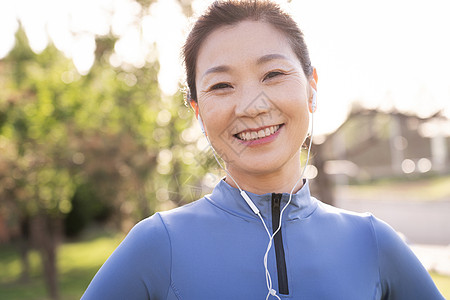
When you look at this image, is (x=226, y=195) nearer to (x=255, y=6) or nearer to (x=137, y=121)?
(x=255, y=6)

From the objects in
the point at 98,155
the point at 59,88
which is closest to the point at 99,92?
the point at 59,88

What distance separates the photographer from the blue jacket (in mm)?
1354

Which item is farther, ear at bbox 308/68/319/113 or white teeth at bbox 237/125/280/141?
ear at bbox 308/68/319/113

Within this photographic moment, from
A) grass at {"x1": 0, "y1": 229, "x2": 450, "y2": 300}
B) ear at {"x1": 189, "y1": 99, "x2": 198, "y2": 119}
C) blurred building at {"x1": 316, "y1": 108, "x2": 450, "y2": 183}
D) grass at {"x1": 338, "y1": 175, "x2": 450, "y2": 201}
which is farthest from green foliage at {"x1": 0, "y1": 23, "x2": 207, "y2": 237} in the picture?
blurred building at {"x1": 316, "y1": 108, "x2": 450, "y2": 183}

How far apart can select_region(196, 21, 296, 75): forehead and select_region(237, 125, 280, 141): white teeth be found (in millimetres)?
202

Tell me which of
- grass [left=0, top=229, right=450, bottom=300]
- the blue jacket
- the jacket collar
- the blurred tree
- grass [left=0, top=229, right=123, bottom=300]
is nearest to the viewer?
the blue jacket

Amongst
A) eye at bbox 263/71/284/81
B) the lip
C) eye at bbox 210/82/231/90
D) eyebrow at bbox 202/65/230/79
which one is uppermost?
eyebrow at bbox 202/65/230/79

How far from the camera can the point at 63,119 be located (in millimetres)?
9867

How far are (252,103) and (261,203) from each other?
0.98 feet

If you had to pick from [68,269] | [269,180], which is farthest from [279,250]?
[68,269]

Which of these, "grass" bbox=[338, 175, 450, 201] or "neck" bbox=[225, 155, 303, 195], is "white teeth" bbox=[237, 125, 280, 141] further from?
"grass" bbox=[338, 175, 450, 201]

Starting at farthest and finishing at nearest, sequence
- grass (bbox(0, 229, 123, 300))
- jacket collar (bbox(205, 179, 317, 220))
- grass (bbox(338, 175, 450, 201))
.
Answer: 1. grass (bbox(338, 175, 450, 201))
2. grass (bbox(0, 229, 123, 300))
3. jacket collar (bbox(205, 179, 317, 220))

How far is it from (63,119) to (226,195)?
8.96m

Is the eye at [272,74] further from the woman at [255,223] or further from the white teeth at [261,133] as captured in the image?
the white teeth at [261,133]
